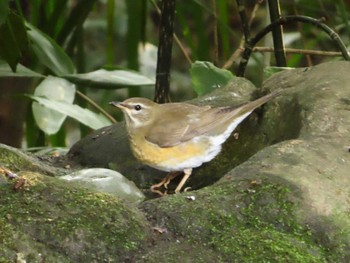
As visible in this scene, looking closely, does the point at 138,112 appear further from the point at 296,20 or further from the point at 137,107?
the point at 296,20

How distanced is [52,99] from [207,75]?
2.60 feet

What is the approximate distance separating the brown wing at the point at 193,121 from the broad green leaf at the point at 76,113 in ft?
1.53

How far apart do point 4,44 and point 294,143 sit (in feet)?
5.40

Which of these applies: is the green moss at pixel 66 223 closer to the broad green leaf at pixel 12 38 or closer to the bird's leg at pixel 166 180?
the bird's leg at pixel 166 180

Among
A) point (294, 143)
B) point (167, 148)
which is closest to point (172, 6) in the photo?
point (167, 148)

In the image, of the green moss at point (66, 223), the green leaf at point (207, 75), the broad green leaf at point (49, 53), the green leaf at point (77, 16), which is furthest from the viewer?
the green leaf at point (77, 16)

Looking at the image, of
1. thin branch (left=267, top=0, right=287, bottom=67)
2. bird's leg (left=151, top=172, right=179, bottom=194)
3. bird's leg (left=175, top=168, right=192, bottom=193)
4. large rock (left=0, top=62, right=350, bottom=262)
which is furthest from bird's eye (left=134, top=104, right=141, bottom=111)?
large rock (left=0, top=62, right=350, bottom=262)

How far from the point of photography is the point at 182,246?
2842mm

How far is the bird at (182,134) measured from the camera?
439cm

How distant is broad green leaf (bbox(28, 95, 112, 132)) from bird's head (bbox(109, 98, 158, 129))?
0.74ft

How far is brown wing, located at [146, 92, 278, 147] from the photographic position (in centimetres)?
436

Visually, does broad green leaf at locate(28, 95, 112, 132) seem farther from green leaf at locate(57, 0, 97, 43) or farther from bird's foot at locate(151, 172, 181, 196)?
green leaf at locate(57, 0, 97, 43)

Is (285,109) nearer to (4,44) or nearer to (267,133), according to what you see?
(267,133)

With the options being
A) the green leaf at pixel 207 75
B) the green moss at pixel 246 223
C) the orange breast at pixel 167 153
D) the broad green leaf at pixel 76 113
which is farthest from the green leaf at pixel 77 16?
the green moss at pixel 246 223
